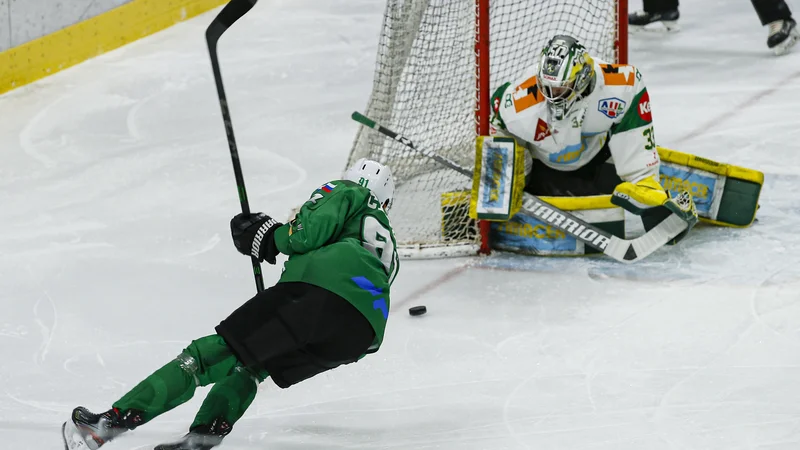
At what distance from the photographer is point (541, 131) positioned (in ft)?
13.8

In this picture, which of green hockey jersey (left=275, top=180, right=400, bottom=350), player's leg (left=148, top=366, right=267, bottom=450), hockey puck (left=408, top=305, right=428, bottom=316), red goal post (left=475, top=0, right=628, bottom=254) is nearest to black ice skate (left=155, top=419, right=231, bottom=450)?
player's leg (left=148, top=366, right=267, bottom=450)

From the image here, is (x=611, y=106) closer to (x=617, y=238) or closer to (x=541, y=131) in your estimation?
(x=541, y=131)

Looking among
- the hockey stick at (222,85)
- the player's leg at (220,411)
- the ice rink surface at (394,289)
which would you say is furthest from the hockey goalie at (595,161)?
the player's leg at (220,411)

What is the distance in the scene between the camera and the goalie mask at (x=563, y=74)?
3.97 meters

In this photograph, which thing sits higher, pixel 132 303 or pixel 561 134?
pixel 561 134

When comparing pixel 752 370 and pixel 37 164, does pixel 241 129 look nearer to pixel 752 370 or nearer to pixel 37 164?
pixel 37 164

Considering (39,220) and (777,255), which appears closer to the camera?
(777,255)

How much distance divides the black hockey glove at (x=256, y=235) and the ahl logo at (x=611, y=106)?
148 centimetres

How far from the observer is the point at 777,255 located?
4234 mm

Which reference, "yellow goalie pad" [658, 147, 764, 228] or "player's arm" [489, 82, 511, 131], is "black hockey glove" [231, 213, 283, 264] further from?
"yellow goalie pad" [658, 147, 764, 228]

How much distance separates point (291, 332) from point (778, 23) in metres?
4.47

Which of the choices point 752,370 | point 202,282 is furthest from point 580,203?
point 202,282

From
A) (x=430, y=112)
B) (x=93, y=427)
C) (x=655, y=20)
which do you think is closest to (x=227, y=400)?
(x=93, y=427)

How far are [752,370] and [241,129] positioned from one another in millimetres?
3147
